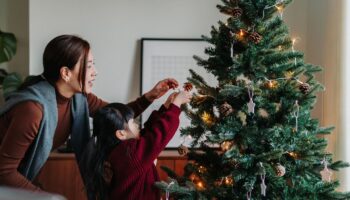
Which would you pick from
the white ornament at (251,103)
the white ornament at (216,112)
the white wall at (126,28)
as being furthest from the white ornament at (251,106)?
the white wall at (126,28)

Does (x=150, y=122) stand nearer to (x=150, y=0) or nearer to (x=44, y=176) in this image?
(x=44, y=176)

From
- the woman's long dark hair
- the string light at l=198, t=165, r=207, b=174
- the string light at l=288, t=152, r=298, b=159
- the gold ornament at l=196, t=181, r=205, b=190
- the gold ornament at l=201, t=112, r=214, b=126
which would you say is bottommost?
the gold ornament at l=196, t=181, r=205, b=190

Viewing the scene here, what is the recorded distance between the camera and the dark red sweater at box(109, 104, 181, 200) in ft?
5.60

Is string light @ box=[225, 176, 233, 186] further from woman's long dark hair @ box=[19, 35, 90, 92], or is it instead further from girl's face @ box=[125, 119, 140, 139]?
woman's long dark hair @ box=[19, 35, 90, 92]

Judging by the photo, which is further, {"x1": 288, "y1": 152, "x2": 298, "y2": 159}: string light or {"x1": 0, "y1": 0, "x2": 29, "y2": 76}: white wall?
{"x1": 0, "y1": 0, "x2": 29, "y2": 76}: white wall

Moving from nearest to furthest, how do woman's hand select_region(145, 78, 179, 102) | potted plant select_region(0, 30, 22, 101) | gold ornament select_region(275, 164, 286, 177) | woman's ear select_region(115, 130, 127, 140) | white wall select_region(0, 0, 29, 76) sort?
gold ornament select_region(275, 164, 286, 177)
woman's ear select_region(115, 130, 127, 140)
woman's hand select_region(145, 78, 179, 102)
potted plant select_region(0, 30, 22, 101)
white wall select_region(0, 0, 29, 76)

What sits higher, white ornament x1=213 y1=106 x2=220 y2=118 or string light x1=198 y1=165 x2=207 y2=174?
white ornament x1=213 y1=106 x2=220 y2=118

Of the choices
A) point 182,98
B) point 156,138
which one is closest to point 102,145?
point 156,138

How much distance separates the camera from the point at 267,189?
1634mm

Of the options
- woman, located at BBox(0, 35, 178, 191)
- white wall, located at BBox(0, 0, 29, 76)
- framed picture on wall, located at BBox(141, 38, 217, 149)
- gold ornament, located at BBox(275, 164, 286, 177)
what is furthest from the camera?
white wall, located at BBox(0, 0, 29, 76)

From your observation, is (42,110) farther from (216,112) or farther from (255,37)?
(255,37)

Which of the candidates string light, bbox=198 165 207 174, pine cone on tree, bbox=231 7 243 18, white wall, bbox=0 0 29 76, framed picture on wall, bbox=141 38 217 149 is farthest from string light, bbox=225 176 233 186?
white wall, bbox=0 0 29 76

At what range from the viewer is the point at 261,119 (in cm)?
164

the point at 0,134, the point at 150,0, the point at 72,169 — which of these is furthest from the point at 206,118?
the point at 150,0
